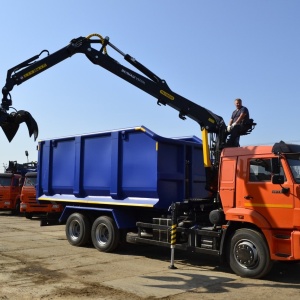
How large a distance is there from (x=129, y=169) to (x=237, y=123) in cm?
291

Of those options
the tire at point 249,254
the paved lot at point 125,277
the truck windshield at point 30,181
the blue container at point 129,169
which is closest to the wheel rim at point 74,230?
the paved lot at point 125,277

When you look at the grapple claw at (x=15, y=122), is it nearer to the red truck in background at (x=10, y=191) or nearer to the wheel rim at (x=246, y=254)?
the wheel rim at (x=246, y=254)

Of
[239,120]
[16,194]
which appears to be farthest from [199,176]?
[16,194]

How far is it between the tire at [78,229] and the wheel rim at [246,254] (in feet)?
16.0

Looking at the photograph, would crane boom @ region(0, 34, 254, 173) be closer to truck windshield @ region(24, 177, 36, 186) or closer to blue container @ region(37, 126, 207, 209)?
blue container @ region(37, 126, 207, 209)

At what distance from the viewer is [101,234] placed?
1115 cm

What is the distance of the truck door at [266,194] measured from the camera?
7625mm

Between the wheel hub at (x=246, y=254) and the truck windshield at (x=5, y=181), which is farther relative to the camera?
the truck windshield at (x=5, y=181)

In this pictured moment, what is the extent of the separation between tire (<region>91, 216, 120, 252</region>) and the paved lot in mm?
221

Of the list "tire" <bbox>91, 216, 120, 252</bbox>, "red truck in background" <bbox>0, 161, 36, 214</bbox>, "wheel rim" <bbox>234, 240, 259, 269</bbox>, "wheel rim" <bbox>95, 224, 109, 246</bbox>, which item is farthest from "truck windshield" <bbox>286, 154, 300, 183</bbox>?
"red truck in background" <bbox>0, 161, 36, 214</bbox>

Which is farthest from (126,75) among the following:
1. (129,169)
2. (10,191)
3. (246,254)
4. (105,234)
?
(10,191)

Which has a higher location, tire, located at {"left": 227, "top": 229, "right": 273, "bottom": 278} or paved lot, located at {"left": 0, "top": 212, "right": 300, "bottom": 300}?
tire, located at {"left": 227, "top": 229, "right": 273, "bottom": 278}

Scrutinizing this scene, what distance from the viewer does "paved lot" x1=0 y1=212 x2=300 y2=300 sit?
6.75m

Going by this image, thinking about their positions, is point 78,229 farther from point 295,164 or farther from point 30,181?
point 30,181
